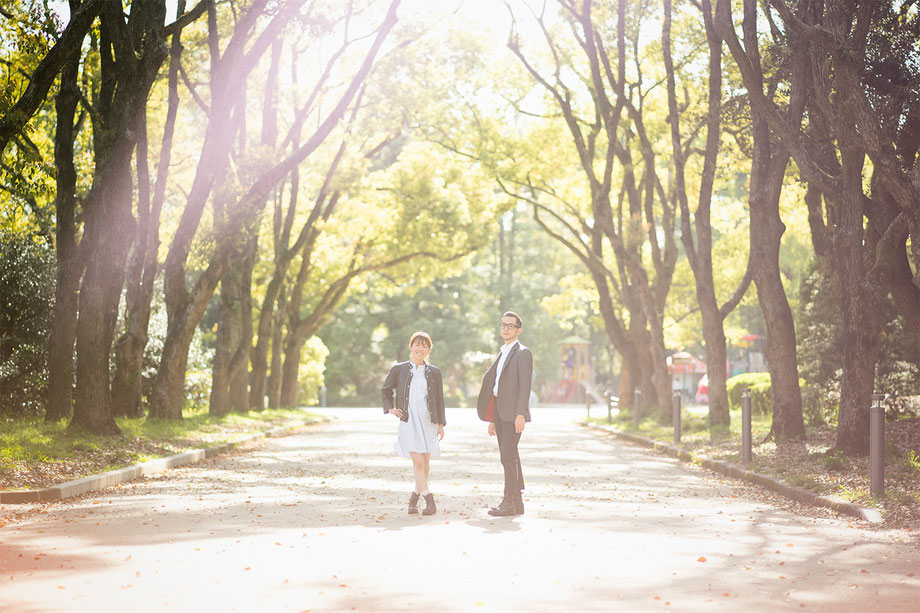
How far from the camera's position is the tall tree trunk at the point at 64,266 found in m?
19.2

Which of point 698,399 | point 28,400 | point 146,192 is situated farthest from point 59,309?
point 698,399

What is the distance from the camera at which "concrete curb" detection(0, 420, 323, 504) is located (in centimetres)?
1131

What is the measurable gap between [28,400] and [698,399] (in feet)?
138

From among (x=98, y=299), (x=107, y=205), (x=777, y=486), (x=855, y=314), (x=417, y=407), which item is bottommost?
Answer: (x=777, y=486)

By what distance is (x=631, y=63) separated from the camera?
Answer: 1172 inches

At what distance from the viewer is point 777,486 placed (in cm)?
1338

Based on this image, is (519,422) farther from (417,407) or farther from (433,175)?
(433,175)

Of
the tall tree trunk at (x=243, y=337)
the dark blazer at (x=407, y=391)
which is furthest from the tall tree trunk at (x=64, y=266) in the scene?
the dark blazer at (x=407, y=391)

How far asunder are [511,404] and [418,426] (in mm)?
922

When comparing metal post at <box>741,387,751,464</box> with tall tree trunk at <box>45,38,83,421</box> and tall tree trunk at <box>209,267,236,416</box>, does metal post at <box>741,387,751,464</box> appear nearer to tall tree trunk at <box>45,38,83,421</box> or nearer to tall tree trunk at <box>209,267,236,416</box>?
tall tree trunk at <box>45,38,83,421</box>

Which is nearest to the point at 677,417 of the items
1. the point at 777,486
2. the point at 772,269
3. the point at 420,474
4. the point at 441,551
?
the point at 772,269

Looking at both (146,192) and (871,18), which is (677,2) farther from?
(146,192)

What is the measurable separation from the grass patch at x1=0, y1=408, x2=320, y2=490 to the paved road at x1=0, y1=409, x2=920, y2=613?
29.1 inches

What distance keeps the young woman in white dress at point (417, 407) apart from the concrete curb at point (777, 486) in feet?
13.2
